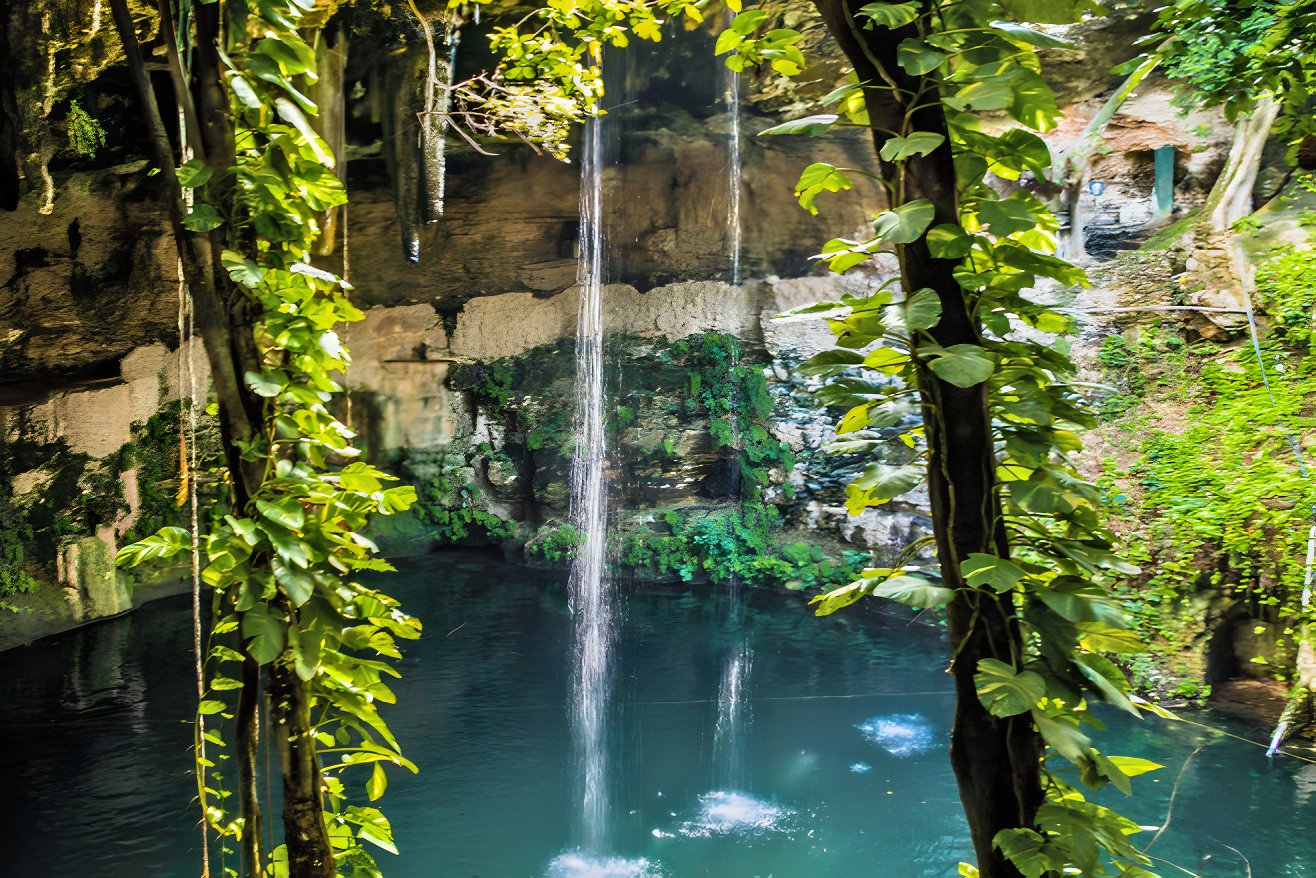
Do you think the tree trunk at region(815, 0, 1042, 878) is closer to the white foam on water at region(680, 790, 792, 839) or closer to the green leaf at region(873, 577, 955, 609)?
the green leaf at region(873, 577, 955, 609)

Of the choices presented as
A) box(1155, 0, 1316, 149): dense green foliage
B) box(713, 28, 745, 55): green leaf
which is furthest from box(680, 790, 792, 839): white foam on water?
box(713, 28, 745, 55): green leaf

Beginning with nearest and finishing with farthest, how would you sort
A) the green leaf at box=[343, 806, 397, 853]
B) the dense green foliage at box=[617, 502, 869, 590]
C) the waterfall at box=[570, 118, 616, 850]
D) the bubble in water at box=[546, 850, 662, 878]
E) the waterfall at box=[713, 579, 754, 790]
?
the green leaf at box=[343, 806, 397, 853], the bubble in water at box=[546, 850, 662, 878], the waterfall at box=[713, 579, 754, 790], the waterfall at box=[570, 118, 616, 850], the dense green foliage at box=[617, 502, 869, 590]

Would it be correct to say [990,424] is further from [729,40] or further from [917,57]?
[729,40]

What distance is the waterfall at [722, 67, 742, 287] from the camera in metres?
7.16

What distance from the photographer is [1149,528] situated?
→ 4066mm

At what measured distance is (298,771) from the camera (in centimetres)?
97

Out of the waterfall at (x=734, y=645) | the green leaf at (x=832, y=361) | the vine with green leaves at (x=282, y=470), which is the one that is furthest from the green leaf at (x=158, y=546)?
the waterfall at (x=734, y=645)

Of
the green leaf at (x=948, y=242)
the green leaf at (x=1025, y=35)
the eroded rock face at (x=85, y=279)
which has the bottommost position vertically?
the green leaf at (x=948, y=242)

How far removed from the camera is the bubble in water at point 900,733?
3.93 meters

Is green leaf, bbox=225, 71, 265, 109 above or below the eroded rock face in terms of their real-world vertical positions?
below

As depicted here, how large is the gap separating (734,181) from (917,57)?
6982 mm

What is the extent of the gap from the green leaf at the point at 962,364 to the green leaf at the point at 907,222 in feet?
0.28

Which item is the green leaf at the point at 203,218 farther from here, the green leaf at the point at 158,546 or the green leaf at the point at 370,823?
the green leaf at the point at 370,823

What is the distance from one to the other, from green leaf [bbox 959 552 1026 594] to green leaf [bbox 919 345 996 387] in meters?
0.14
